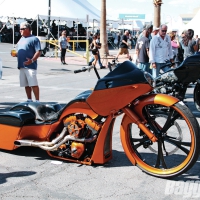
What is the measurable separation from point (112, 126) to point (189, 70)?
2540 millimetres

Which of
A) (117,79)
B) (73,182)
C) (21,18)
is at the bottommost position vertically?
(73,182)

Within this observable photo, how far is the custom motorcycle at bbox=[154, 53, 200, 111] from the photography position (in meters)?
6.34

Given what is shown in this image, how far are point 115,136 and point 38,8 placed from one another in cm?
2383

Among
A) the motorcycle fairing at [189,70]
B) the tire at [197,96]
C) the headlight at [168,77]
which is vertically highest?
the motorcycle fairing at [189,70]

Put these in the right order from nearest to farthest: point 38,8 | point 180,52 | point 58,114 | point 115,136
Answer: point 58,114 < point 115,136 < point 180,52 < point 38,8

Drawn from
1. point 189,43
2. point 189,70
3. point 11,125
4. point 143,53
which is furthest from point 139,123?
point 189,43

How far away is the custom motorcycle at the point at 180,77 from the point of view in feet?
20.8

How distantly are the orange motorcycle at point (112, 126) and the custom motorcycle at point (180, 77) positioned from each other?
190cm

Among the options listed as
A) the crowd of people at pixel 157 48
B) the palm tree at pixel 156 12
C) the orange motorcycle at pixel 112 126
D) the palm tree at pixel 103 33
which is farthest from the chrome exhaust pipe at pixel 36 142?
the palm tree at pixel 103 33

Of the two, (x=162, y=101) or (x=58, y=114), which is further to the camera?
(x=58, y=114)

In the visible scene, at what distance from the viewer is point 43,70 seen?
17000 mm

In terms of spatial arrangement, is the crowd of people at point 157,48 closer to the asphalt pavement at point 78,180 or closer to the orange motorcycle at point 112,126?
the orange motorcycle at point 112,126

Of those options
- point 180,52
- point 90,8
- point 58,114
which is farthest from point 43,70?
point 90,8

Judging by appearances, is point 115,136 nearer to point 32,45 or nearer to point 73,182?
point 73,182
